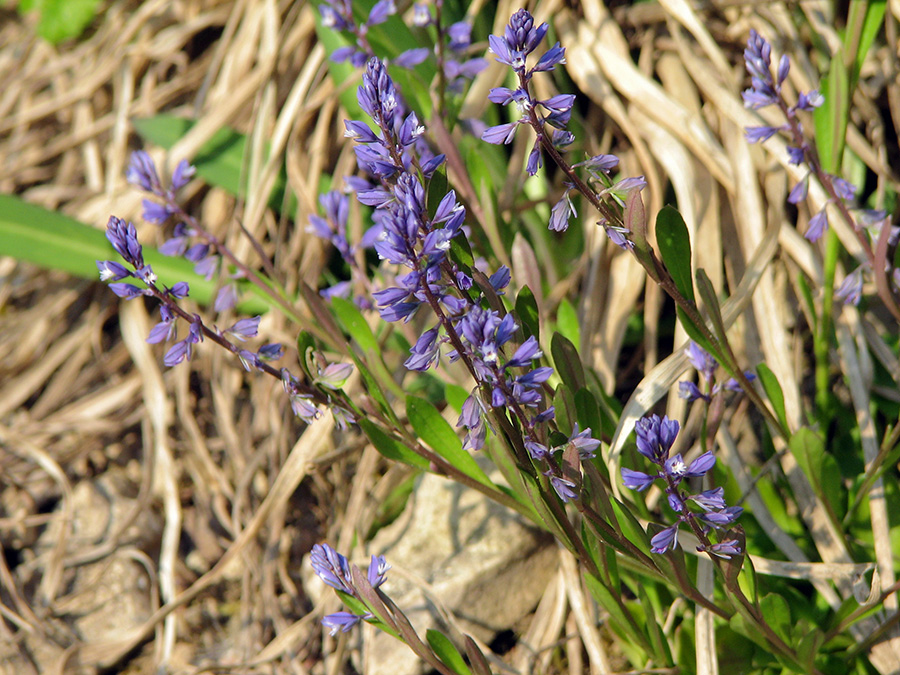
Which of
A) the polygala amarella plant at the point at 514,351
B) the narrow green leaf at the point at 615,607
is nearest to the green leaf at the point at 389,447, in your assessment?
the polygala amarella plant at the point at 514,351

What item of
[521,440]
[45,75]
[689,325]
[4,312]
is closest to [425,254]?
[521,440]

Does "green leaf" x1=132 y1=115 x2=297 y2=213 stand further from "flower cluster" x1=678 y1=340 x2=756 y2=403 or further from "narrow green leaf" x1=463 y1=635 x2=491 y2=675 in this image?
"narrow green leaf" x1=463 y1=635 x2=491 y2=675

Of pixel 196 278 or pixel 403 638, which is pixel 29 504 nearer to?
pixel 196 278

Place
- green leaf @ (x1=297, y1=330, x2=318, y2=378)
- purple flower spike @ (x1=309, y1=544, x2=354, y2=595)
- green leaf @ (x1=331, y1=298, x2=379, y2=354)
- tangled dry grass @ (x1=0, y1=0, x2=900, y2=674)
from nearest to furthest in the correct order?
purple flower spike @ (x1=309, y1=544, x2=354, y2=595), green leaf @ (x1=297, y1=330, x2=318, y2=378), green leaf @ (x1=331, y1=298, x2=379, y2=354), tangled dry grass @ (x1=0, y1=0, x2=900, y2=674)

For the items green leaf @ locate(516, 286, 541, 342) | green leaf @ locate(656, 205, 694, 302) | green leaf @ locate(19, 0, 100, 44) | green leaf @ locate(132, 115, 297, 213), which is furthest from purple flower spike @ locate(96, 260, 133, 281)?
green leaf @ locate(19, 0, 100, 44)

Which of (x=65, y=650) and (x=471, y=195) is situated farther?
(x=65, y=650)

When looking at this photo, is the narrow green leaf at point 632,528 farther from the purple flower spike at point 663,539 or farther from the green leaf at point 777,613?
the green leaf at point 777,613
